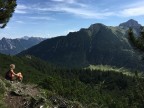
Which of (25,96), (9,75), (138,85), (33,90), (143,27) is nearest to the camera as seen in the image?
(25,96)

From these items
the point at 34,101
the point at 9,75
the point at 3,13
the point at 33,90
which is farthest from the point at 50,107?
the point at 3,13

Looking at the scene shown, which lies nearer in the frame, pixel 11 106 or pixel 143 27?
pixel 11 106

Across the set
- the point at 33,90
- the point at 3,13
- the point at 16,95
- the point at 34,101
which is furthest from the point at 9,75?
the point at 3,13

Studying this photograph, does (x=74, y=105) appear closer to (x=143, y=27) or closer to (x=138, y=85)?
(x=138, y=85)

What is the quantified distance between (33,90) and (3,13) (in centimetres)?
1419

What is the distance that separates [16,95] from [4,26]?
1699 centimetres

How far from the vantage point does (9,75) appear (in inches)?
1082

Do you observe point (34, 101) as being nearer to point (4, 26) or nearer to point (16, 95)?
point (16, 95)

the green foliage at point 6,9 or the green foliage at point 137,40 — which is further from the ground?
the green foliage at point 6,9

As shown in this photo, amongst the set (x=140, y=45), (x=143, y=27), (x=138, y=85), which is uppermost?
(x=143, y=27)

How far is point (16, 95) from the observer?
21.7 meters

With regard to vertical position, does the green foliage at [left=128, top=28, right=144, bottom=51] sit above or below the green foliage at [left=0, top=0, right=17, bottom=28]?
below

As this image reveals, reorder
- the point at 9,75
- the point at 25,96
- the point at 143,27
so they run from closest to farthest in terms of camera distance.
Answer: the point at 25,96, the point at 9,75, the point at 143,27

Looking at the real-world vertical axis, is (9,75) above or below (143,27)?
below
